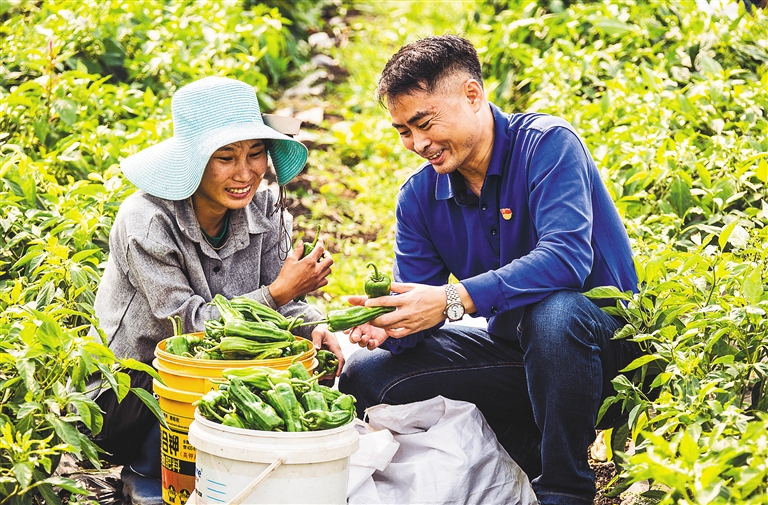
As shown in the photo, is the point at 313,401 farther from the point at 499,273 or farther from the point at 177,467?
the point at 499,273

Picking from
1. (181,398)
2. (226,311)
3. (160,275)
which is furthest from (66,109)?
(181,398)

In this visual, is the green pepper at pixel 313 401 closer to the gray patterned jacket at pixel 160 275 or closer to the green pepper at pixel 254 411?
the green pepper at pixel 254 411

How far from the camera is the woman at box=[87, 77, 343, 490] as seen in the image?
3.61 metres

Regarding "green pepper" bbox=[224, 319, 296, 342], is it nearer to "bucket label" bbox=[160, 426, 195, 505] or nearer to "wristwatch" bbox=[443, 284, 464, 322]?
"bucket label" bbox=[160, 426, 195, 505]

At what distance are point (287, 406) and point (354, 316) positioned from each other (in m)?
0.68

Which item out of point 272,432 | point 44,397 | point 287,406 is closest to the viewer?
point 272,432

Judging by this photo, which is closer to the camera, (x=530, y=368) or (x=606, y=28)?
(x=530, y=368)

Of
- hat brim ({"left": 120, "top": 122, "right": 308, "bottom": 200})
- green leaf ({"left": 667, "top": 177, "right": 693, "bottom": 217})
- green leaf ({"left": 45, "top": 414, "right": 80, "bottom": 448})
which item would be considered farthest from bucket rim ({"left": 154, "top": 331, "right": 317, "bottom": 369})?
green leaf ({"left": 667, "top": 177, "right": 693, "bottom": 217})

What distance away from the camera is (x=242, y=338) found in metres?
3.18

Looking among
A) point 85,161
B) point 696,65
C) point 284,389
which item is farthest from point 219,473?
point 696,65

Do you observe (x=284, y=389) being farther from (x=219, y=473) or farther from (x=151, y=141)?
(x=151, y=141)

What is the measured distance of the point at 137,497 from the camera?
3.48m

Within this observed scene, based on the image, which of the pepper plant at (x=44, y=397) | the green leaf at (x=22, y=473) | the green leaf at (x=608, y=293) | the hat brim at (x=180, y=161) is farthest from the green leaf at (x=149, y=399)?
the green leaf at (x=608, y=293)

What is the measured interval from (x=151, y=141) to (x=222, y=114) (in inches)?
77.4
